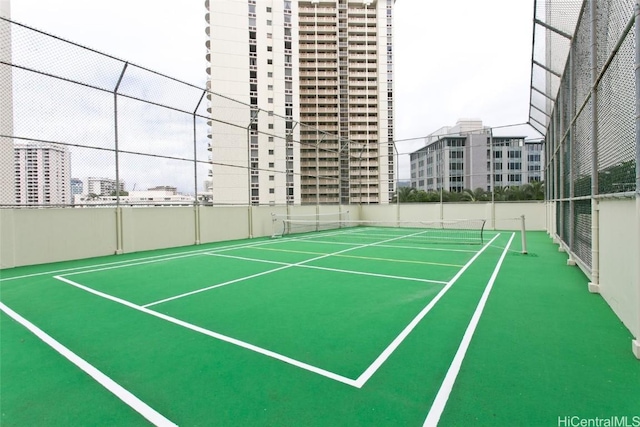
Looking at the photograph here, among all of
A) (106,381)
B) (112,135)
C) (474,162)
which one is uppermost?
(474,162)

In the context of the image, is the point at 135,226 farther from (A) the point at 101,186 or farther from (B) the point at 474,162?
(B) the point at 474,162

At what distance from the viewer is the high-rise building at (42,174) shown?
7.47 metres

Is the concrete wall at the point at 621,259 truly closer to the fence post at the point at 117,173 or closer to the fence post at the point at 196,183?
the fence post at the point at 117,173

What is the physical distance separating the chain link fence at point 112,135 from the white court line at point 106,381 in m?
5.78

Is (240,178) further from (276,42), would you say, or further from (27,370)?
(276,42)

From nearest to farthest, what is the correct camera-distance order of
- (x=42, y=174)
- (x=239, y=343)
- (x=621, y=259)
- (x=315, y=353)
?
(x=315, y=353) < (x=239, y=343) < (x=621, y=259) < (x=42, y=174)

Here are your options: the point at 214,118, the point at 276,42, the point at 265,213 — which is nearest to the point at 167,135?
the point at 214,118

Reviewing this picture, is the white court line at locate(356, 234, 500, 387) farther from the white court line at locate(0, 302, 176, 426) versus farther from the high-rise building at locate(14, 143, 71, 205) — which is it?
the high-rise building at locate(14, 143, 71, 205)

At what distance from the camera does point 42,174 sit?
25.9ft

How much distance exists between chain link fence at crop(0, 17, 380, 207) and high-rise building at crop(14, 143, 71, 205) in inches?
0.8

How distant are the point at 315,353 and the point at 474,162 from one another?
16626 mm

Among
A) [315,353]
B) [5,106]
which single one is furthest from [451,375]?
[5,106]

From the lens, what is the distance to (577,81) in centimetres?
655

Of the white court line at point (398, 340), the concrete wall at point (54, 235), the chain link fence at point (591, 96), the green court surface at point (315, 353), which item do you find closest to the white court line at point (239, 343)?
the green court surface at point (315, 353)
